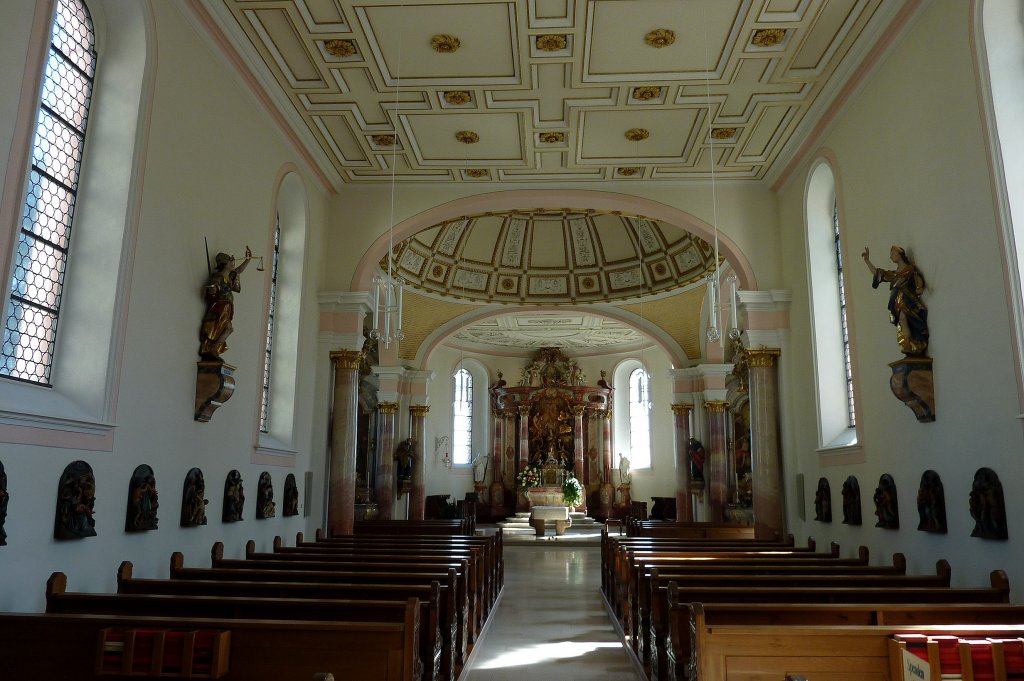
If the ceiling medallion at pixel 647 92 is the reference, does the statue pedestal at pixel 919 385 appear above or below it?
below

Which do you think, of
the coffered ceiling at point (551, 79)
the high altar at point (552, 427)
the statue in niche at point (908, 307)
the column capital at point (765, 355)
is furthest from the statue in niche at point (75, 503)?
the high altar at point (552, 427)

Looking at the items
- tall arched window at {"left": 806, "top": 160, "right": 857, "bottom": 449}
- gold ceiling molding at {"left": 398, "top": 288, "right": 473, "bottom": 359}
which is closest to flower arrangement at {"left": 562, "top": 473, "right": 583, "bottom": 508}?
gold ceiling molding at {"left": 398, "top": 288, "right": 473, "bottom": 359}

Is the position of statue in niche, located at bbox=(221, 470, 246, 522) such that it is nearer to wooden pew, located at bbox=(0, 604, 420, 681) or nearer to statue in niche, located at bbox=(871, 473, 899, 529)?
wooden pew, located at bbox=(0, 604, 420, 681)

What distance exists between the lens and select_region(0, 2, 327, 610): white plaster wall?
5.24m

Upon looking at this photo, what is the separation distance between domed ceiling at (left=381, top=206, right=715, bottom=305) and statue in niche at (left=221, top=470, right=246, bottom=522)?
8.77 m

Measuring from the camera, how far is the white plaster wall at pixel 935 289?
609 cm

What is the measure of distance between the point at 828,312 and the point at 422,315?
10.7 m

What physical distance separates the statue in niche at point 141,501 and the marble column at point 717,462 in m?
13.3

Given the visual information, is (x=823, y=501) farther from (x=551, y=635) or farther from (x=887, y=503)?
(x=551, y=635)

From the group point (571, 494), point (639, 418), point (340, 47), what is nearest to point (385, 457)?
point (571, 494)

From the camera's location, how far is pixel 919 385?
7020 mm

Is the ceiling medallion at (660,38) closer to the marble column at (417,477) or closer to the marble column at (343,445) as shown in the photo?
the marble column at (343,445)

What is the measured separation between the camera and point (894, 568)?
269 inches

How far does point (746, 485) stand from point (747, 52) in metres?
11.5
